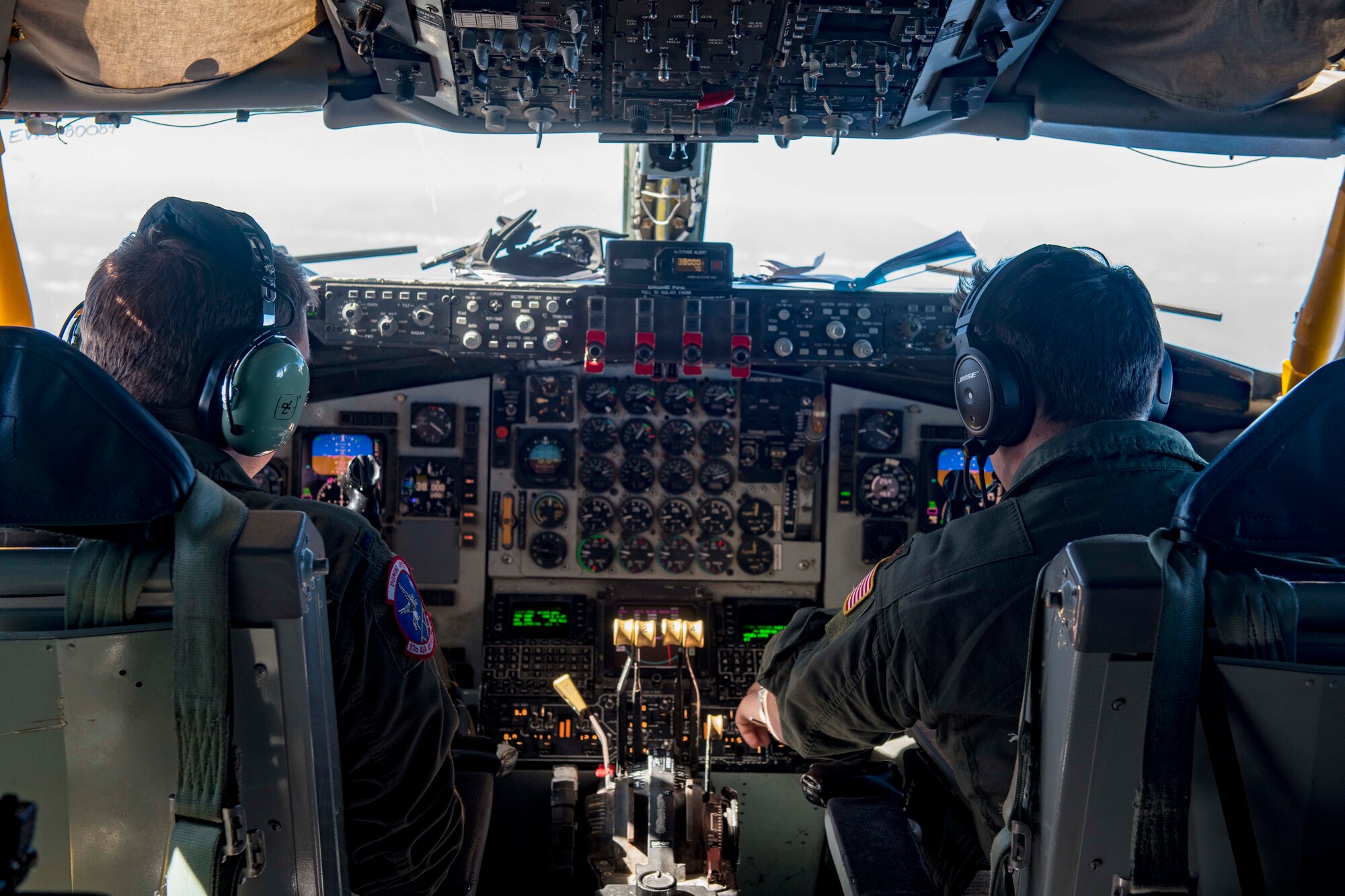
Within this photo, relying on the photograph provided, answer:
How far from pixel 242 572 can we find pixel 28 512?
8.4 inches

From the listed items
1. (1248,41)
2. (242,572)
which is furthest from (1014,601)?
(1248,41)

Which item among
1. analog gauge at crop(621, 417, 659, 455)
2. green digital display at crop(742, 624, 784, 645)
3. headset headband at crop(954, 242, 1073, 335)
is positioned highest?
headset headband at crop(954, 242, 1073, 335)

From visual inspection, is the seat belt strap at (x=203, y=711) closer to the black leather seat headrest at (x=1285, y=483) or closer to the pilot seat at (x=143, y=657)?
the pilot seat at (x=143, y=657)

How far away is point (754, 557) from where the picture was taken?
3355mm

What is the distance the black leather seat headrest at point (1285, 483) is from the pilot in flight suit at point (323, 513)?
3.29 ft

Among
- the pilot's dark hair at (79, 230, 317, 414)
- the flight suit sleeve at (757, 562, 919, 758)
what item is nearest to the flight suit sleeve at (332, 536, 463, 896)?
the pilot's dark hair at (79, 230, 317, 414)

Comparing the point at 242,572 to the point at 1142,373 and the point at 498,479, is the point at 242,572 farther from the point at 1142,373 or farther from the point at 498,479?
the point at 498,479

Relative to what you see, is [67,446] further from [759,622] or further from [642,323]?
[759,622]

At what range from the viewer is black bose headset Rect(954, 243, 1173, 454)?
4.63ft

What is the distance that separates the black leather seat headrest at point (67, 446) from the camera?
3.10 ft

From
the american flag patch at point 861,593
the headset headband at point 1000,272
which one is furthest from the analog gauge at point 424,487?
the headset headband at point 1000,272

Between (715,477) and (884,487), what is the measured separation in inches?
24.1

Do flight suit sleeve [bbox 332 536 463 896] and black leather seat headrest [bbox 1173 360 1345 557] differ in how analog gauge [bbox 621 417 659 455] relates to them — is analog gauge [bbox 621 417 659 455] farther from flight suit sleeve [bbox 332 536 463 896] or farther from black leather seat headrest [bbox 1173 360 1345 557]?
black leather seat headrest [bbox 1173 360 1345 557]

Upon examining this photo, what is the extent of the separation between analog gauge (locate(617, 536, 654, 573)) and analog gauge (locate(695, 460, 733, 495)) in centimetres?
29
